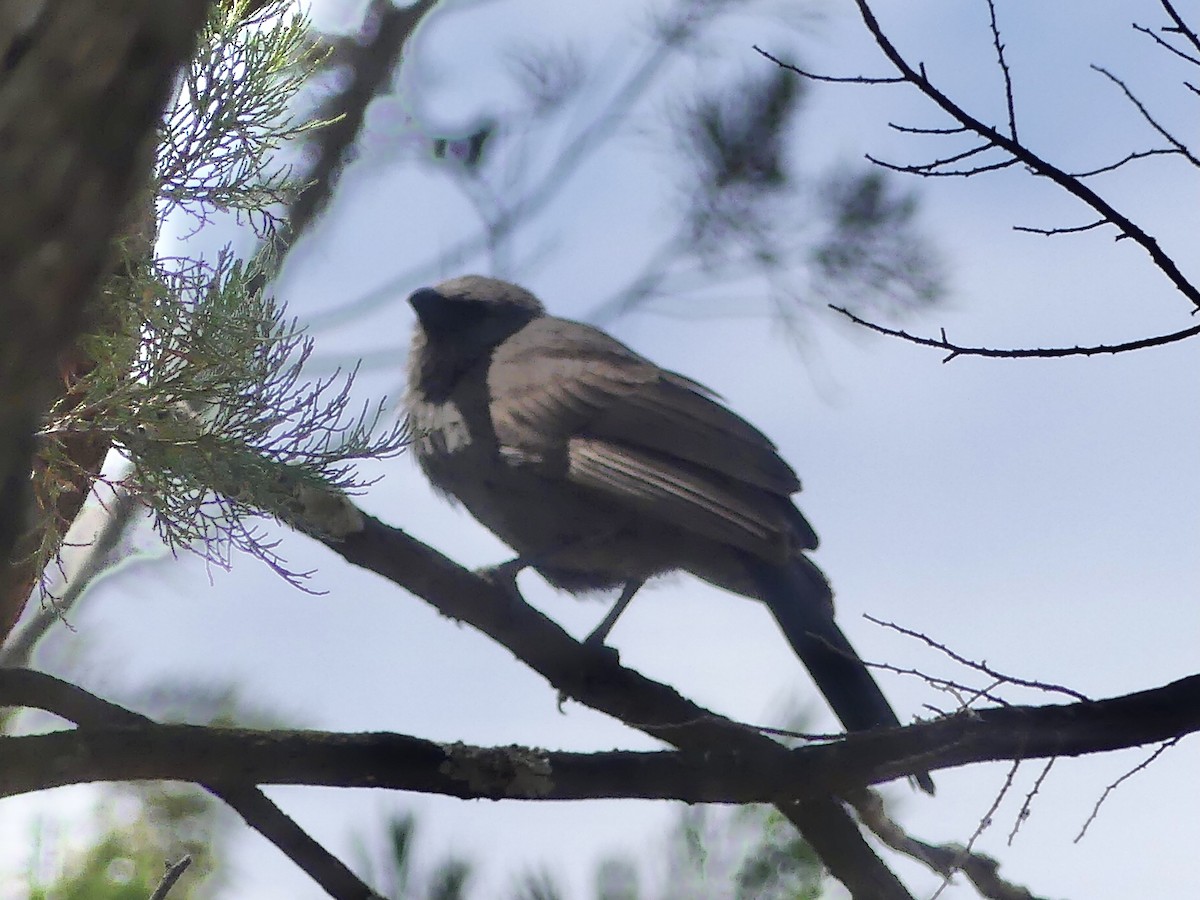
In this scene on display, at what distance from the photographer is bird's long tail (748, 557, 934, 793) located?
320 centimetres

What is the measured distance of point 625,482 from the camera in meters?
3.48

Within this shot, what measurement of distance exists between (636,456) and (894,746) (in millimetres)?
1504

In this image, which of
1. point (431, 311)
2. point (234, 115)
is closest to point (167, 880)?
point (234, 115)

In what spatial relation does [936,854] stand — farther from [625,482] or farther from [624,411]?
[624,411]

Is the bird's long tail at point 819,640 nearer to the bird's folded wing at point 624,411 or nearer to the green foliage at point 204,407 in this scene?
the bird's folded wing at point 624,411

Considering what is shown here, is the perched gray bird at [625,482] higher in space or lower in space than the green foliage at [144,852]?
higher

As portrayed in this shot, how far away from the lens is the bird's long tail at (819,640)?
320cm

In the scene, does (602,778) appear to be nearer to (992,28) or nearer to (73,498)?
(73,498)

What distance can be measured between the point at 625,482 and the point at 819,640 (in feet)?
2.17

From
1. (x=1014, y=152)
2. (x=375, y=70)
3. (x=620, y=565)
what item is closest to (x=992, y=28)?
(x=1014, y=152)

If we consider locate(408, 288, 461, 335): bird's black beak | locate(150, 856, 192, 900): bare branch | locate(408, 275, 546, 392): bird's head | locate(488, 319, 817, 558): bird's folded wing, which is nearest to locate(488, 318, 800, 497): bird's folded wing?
locate(488, 319, 817, 558): bird's folded wing

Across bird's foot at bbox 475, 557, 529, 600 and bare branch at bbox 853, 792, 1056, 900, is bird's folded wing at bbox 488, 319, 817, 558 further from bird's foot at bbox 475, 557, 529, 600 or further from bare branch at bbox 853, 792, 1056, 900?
bare branch at bbox 853, 792, 1056, 900

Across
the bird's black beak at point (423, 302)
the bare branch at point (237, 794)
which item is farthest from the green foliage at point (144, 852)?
the bird's black beak at point (423, 302)

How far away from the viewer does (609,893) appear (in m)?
2.77
